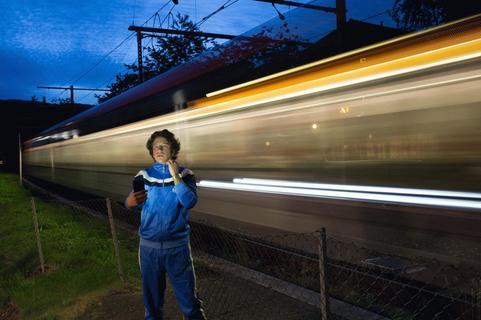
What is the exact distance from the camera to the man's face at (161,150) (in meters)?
3.39

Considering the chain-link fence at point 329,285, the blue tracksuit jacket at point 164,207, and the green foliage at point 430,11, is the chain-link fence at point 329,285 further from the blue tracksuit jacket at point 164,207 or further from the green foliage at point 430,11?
the green foliage at point 430,11

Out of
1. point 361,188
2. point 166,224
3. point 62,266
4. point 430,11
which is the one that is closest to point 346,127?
point 361,188

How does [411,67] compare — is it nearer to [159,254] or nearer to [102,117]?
[159,254]

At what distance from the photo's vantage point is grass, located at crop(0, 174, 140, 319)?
17.4 ft

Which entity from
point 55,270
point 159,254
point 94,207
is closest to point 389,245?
point 159,254

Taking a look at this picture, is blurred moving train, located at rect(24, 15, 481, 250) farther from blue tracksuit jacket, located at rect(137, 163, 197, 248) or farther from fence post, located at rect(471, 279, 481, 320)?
blue tracksuit jacket, located at rect(137, 163, 197, 248)

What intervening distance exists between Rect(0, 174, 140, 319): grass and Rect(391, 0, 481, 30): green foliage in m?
4.02

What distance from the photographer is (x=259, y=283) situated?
5055 millimetres

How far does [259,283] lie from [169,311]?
99 cm

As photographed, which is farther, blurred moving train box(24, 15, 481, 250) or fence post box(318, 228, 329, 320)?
blurred moving train box(24, 15, 481, 250)

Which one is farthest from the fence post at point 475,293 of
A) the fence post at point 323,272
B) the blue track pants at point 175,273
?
the blue track pants at point 175,273

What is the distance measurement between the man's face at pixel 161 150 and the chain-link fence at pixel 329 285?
3.90 ft

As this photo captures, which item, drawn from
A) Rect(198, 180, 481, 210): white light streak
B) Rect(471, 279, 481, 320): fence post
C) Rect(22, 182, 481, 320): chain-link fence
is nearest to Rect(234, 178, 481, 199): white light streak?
Rect(198, 180, 481, 210): white light streak

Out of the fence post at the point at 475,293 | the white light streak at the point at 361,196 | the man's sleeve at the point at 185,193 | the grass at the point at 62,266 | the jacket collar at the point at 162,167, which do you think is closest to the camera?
the man's sleeve at the point at 185,193
